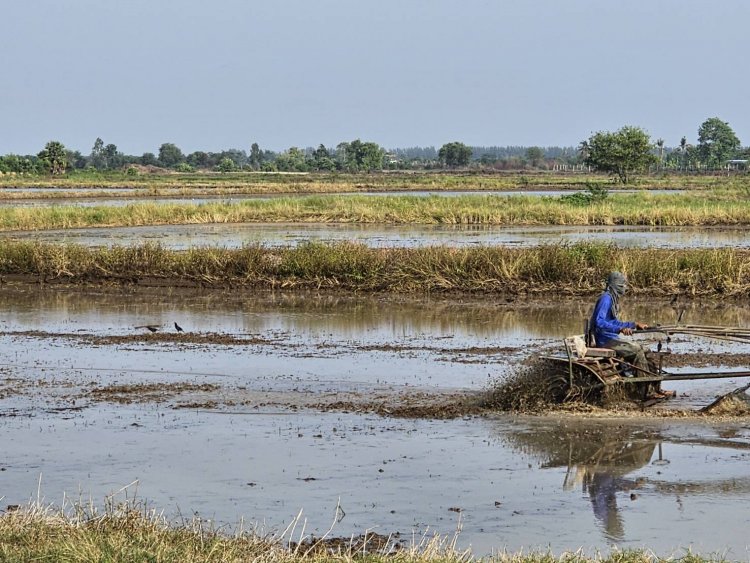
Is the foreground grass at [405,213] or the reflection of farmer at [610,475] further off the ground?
the foreground grass at [405,213]

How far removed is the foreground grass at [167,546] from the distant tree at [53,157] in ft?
363

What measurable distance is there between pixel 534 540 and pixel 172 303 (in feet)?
51.3

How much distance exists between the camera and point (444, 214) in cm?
4472

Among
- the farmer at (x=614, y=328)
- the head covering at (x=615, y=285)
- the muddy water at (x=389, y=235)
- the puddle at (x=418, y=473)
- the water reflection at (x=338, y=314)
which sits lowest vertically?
the puddle at (x=418, y=473)

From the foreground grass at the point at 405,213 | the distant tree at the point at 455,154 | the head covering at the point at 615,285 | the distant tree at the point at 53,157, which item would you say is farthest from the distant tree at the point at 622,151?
the distant tree at the point at 455,154

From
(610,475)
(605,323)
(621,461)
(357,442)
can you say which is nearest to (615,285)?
(605,323)

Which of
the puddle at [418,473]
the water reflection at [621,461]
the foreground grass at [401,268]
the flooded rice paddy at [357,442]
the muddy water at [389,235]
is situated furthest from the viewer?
the muddy water at [389,235]

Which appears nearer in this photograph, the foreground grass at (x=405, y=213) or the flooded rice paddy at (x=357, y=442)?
the flooded rice paddy at (x=357, y=442)

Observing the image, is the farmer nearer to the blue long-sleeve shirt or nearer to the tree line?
the blue long-sleeve shirt

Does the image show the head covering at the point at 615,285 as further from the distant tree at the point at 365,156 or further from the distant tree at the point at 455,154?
the distant tree at the point at 455,154

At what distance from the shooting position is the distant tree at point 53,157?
113 meters

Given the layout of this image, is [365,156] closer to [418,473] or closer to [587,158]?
[587,158]

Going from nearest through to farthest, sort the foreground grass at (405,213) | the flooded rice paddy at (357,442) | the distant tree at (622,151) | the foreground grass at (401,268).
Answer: the flooded rice paddy at (357,442) → the foreground grass at (401,268) → the foreground grass at (405,213) → the distant tree at (622,151)

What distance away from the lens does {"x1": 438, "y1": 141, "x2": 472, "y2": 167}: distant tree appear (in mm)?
181500
